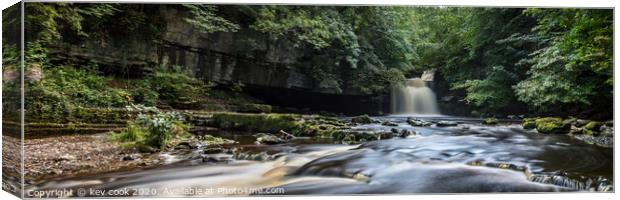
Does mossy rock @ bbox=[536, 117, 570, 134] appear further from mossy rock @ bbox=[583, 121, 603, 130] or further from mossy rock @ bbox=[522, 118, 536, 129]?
mossy rock @ bbox=[583, 121, 603, 130]

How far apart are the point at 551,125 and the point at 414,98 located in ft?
6.91

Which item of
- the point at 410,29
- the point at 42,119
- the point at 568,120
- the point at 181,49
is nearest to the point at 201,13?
the point at 181,49

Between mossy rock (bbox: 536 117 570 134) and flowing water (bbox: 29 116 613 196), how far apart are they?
12cm

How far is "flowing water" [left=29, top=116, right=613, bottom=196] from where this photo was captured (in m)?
6.52

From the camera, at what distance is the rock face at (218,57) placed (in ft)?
22.7

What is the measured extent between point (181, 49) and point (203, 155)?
1.59 meters

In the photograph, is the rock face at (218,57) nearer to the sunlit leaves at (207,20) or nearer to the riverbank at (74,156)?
the sunlit leaves at (207,20)

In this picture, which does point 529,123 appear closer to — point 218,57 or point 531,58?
point 531,58

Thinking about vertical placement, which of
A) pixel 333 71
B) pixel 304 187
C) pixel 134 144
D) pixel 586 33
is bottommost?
pixel 304 187

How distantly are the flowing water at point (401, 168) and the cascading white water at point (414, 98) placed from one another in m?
0.19

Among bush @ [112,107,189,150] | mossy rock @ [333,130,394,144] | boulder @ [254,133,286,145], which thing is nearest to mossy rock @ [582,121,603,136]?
mossy rock @ [333,130,394,144]

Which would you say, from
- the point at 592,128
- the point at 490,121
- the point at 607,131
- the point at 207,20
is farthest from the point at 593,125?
the point at 207,20

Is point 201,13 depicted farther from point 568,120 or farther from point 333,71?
point 568,120

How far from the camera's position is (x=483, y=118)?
7.43 meters
